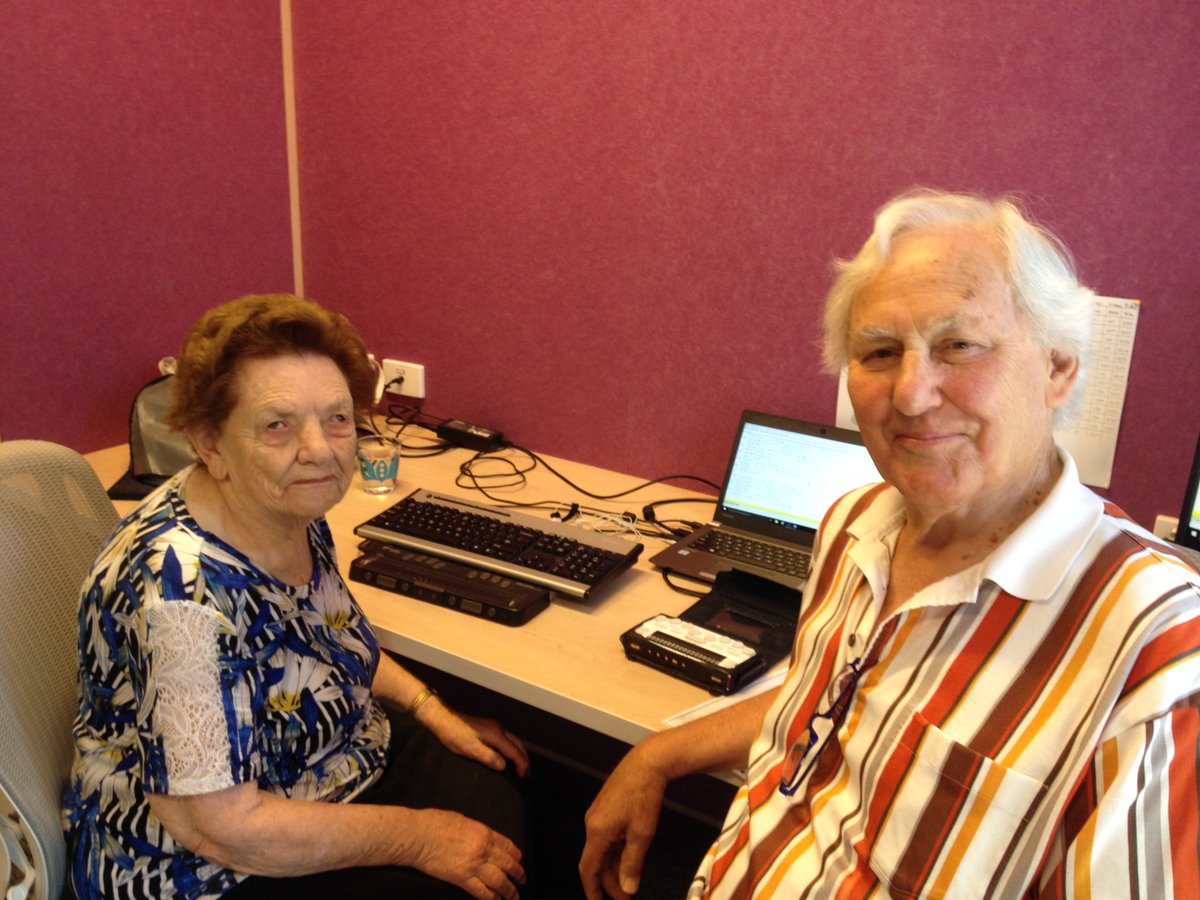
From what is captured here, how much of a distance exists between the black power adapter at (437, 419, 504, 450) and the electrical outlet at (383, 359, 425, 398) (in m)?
0.13

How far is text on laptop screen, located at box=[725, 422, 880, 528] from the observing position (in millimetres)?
1535

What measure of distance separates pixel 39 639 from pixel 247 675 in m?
0.29

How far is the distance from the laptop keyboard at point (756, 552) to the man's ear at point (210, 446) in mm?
772

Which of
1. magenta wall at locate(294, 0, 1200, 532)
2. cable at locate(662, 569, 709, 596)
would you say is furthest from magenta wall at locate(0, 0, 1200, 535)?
cable at locate(662, 569, 709, 596)

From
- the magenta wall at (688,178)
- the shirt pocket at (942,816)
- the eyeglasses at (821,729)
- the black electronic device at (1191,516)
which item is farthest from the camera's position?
the magenta wall at (688,178)

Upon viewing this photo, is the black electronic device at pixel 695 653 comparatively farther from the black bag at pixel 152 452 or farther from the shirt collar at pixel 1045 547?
the black bag at pixel 152 452

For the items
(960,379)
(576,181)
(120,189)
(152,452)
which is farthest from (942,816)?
(120,189)

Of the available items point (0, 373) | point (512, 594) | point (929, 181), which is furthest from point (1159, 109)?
point (0, 373)

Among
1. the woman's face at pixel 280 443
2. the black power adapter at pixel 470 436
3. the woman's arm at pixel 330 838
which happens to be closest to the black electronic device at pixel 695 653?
the woman's arm at pixel 330 838

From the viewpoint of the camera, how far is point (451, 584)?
4.49 feet

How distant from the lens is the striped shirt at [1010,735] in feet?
2.23

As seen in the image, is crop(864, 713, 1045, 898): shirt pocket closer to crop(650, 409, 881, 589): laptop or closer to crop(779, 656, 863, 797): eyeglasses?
crop(779, 656, 863, 797): eyeglasses

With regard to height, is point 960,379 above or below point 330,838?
above

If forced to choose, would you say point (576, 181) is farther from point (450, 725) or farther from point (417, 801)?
point (417, 801)
